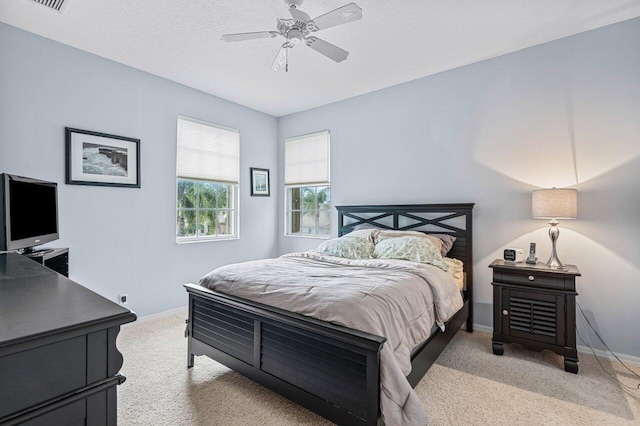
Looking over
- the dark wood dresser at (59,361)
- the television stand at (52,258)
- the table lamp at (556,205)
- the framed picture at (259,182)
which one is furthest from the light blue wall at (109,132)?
the table lamp at (556,205)

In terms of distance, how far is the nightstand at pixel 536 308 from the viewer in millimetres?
2533

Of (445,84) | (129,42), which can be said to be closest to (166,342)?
(129,42)

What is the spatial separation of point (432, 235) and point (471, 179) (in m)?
0.75

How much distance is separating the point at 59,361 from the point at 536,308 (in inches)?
124

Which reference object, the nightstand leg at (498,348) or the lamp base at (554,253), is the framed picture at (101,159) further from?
the lamp base at (554,253)

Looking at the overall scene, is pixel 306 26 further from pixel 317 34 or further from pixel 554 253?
pixel 554 253

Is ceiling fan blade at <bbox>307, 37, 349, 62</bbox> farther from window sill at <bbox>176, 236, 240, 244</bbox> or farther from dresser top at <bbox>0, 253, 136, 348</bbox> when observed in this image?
window sill at <bbox>176, 236, 240, 244</bbox>

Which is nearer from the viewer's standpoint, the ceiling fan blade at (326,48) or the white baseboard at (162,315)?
the ceiling fan blade at (326,48)

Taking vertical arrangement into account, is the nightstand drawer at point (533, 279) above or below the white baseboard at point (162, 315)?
above

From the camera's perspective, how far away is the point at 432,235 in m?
3.49

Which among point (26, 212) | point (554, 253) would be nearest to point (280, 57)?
point (26, 212)

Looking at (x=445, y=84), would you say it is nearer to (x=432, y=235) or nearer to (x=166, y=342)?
(x=432, y=235)

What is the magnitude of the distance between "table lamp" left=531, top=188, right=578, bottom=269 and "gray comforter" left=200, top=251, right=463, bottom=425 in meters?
0.94

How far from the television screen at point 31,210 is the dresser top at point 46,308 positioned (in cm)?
133
